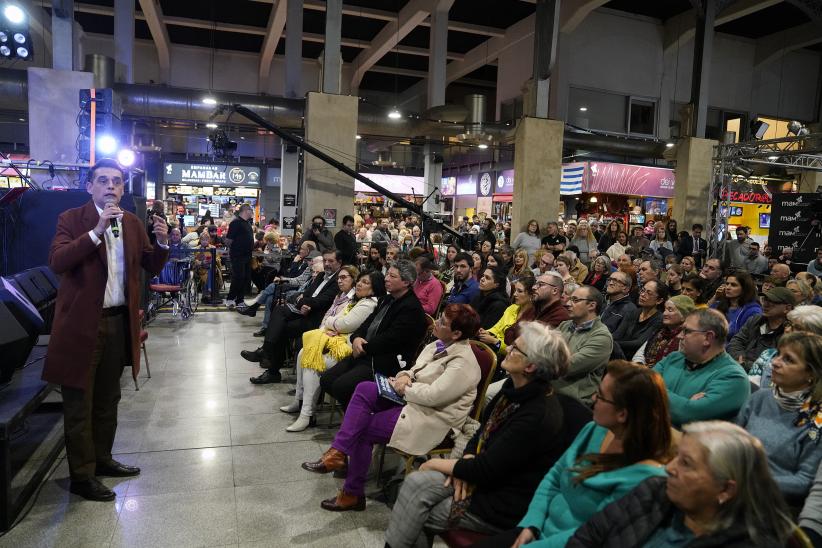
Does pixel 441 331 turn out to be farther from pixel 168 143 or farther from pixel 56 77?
pixel 168 143

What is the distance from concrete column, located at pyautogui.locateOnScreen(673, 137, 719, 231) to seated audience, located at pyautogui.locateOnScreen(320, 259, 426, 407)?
34.1 feet

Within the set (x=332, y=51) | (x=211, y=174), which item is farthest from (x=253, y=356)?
(x=211, y=174)

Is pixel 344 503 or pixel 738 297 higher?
pixel 738 297

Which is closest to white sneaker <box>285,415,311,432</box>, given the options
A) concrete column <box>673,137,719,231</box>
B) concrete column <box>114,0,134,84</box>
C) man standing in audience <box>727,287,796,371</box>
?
man standing in audience <box>727,287,796,371</box>

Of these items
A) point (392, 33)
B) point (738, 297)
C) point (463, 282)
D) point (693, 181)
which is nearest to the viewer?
point (738, 297)

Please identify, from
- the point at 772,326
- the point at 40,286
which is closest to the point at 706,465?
the point at 772,326

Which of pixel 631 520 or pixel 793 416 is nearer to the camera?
pixel 631 520

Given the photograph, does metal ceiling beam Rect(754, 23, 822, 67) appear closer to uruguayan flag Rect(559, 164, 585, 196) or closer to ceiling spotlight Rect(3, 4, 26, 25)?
uruguayan flag Rect(559, 164, 585, 196)

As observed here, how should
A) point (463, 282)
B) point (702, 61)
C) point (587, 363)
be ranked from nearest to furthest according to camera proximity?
point (587, 363) → point (463, 282) → point (702, 61)

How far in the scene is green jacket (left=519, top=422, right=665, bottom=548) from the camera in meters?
1.66

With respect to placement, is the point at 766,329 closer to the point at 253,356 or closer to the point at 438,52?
the point at 253,356

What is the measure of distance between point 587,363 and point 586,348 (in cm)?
9

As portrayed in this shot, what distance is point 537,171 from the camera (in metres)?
10.7

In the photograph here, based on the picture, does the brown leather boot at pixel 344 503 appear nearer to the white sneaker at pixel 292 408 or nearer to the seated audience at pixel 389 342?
the seated audience at pixel 389 342
